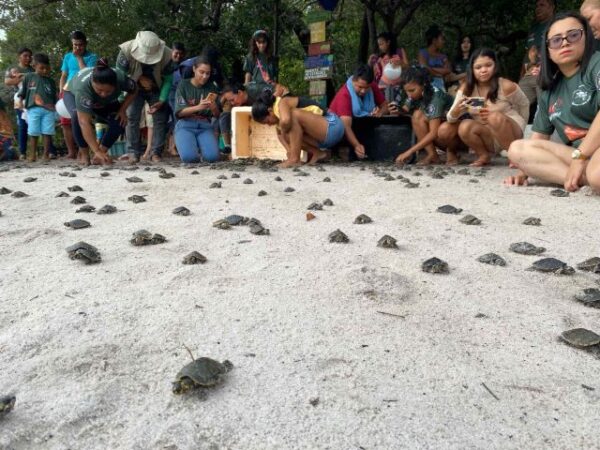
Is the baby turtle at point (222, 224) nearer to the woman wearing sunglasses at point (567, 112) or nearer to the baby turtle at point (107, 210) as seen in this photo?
the baby turtle at point (107, 210)

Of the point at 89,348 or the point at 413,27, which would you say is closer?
the point at 89,348

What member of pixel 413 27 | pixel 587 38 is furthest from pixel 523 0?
pixel 587 38

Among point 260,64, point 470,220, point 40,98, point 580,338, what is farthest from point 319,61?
point 580,338

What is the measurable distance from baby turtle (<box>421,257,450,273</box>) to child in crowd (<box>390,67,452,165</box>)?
469 cm

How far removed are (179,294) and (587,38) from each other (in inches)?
148

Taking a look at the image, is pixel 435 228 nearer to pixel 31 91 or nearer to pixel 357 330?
pixel 357 330

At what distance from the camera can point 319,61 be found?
8.98 metres

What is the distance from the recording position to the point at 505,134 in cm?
603

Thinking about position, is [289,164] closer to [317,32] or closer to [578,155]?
[317,32]

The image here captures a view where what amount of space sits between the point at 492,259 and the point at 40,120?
8815mm

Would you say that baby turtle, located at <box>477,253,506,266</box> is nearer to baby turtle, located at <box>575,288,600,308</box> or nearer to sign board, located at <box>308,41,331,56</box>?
baby turtle, located at <box>575,288,600,308</box>

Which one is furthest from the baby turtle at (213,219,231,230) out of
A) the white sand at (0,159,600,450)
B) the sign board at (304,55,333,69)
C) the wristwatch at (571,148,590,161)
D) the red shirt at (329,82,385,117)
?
the sign board at (304,55,333,69)

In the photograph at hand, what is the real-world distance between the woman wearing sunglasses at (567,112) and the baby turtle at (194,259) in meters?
3.20

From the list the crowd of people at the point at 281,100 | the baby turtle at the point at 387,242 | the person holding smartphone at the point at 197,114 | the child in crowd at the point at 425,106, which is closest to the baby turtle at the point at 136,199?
the baby turtle at the point at 387,242
